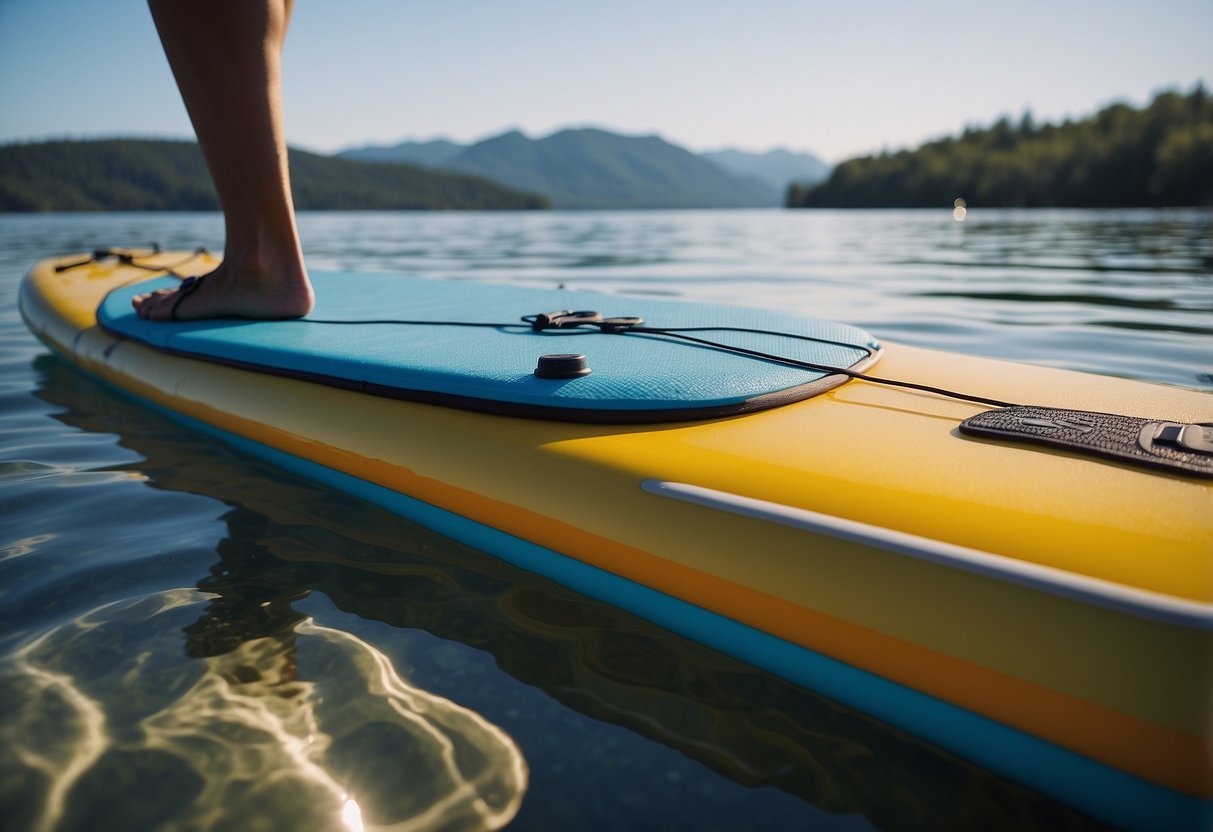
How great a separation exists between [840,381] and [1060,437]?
0.47 m

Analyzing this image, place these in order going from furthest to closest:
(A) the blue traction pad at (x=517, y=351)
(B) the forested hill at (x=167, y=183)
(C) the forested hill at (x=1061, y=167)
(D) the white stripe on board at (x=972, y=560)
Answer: (B) the forested hill at (x=167, y=183) < (C) the forested hill at (x=1061, y=167) < (A) the blue traction pad at (x=517, y=351) < (D) the white stripe on board at (x=972, y=560)

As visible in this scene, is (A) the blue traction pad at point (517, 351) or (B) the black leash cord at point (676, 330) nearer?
(A) the blue traction pad at point (517, 351)

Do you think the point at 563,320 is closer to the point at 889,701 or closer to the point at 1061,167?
→ the point at 889,701

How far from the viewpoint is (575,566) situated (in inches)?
53.6

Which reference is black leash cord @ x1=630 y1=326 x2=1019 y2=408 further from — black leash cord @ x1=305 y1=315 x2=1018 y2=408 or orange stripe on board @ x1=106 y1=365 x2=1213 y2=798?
orange stripe on board @ x1=106 y1=365 x2=1213 y2=798

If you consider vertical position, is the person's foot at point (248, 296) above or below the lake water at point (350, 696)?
above

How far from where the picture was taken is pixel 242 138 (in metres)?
2.13

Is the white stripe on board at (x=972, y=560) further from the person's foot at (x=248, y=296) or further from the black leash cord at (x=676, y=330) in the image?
the person's foot at (x=248, y=296)

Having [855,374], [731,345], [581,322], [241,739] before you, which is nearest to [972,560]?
[855,374]

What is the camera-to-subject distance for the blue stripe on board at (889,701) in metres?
0.85

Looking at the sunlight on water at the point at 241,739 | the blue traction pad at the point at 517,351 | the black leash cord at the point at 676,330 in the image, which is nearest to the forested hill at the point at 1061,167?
the blue traction pad at the point at 517,351

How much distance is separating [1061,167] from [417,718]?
5392 cm

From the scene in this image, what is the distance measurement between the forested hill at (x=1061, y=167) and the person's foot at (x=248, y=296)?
40.3 metres

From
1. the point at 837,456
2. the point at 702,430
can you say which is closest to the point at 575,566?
the point at 702,430
